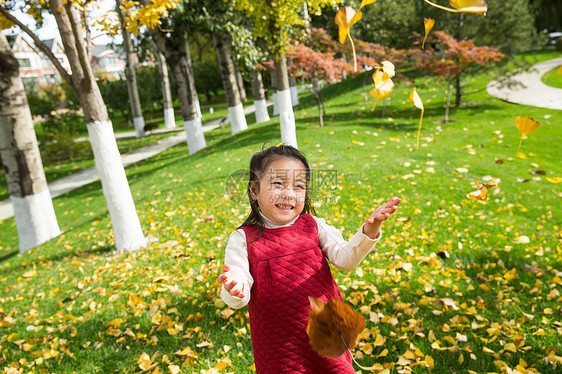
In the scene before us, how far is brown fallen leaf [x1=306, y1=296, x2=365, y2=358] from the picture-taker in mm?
1342

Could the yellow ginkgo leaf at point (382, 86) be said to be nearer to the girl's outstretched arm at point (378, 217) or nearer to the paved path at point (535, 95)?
the girl's outstretched arm at point (378, 217)

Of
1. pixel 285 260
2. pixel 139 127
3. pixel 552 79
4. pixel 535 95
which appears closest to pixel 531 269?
pixel 285 260

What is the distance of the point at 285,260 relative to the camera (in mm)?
1869

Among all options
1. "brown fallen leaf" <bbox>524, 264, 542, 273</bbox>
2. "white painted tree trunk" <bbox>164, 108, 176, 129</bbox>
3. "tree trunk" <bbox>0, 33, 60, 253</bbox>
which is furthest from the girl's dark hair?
"white painted tree trunk" <bbox>164, 108, 176, 129</bbox>

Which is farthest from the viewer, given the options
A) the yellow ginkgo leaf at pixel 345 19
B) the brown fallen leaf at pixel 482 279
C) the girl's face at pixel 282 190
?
the brown fallen leaf at pixel 482 279

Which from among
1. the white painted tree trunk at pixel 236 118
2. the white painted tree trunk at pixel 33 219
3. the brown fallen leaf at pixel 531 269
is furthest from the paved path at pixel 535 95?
the white painted tree trunk at pixel 33 219

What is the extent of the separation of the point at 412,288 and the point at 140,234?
4.09m

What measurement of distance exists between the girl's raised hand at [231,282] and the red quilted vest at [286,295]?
24 cm

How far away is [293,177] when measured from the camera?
74.6 inches

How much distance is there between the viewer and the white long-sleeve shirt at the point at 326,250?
1817mm

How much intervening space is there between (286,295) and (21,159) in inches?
292

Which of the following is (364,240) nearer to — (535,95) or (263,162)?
(263,162)

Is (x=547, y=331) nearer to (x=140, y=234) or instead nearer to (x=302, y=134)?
(x=140, y=234)

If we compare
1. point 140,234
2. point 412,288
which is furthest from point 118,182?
point 412,288
